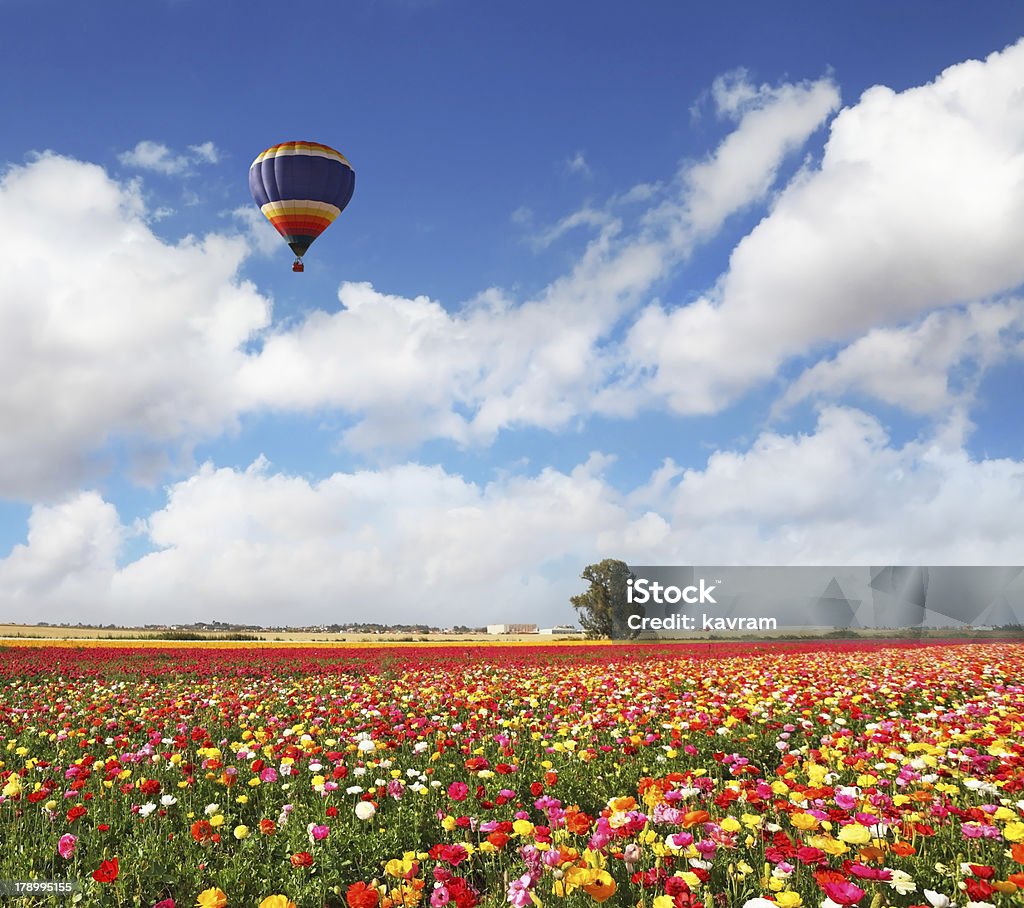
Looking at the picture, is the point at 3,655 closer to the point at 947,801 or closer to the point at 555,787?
the point at 555,787

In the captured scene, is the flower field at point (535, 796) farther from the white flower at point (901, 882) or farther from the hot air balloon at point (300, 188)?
the hot air balloon at point (300, 188)

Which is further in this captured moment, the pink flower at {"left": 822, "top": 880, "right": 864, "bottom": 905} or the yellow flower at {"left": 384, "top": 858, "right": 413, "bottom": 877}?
the yellow flower at {"left": 384, "top": 858, "right": 413, "bottom": 877}

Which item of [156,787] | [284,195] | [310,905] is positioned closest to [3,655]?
[284,195]

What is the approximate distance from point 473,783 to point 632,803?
3.03 meters

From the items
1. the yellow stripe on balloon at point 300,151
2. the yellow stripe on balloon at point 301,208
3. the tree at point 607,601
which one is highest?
the yellow stripe on balloon at point 300,151

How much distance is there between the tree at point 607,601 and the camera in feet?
189

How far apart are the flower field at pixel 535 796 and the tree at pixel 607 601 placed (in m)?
46.1

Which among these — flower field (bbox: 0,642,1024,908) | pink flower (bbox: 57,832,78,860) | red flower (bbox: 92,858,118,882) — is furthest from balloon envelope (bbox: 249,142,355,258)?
red flower (bbox: 92,858,118,882)

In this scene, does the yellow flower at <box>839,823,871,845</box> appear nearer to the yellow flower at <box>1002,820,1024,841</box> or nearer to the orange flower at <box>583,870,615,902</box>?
the yellow flower at <box>1002,820,1024,841</box>

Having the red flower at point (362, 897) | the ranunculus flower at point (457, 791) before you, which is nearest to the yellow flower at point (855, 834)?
the ranunculus flower at point (457, 791)

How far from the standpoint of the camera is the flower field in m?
3.89

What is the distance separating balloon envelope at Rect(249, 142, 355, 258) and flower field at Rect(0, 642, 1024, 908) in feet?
54.3

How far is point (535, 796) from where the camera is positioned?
5340 millimetres

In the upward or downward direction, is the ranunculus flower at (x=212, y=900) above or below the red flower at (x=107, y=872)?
below
